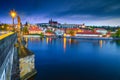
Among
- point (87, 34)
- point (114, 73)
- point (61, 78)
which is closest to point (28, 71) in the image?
point (61, 78)

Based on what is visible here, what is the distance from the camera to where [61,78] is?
18156 mm

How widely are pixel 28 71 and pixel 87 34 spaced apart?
103 metres

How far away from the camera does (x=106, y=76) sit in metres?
19.8

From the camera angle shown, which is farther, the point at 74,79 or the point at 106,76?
the point at 106,76

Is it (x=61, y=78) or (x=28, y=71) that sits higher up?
(x=28, y=71)

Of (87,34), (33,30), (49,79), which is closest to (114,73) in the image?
(49,79)

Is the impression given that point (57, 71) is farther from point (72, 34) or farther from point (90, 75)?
point (72, 34)

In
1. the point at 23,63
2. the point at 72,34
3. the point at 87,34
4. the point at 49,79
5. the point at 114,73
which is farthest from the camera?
the point at 72,34

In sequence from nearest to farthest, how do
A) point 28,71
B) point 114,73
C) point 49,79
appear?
point 28,71 → point 49,79 → point 114,73

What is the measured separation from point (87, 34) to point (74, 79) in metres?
101

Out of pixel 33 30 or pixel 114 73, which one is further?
pixel 33 30

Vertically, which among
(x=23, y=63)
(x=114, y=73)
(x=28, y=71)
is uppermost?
(x=23, y=63)

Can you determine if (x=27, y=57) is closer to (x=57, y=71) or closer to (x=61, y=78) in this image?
(x=61, y=78)

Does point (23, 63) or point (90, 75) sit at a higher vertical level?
point (23, 63)
